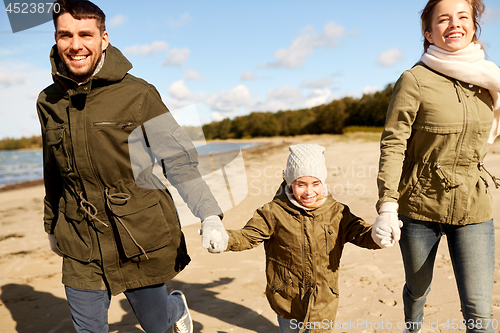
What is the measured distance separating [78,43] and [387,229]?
197cm

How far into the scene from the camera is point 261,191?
10.2m

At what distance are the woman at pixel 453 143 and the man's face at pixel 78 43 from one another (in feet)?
5.83

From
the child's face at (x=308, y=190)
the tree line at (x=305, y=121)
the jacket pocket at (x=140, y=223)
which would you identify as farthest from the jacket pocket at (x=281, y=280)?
the tree line at (x=305, y=121)

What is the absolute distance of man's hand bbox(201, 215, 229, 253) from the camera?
2.09 metres

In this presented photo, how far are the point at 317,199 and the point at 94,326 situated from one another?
1592mm

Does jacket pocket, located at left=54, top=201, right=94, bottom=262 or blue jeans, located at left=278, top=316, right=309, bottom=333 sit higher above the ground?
jacket pocket, located at left=54, top=201, right=94, bottom=262

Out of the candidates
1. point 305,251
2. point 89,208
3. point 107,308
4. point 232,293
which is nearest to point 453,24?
point 305,251

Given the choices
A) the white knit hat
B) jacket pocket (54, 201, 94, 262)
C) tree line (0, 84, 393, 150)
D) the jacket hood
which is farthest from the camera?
tree line (0, 84, 393, 150)

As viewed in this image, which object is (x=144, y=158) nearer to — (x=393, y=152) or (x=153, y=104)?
(x=153, y=104)

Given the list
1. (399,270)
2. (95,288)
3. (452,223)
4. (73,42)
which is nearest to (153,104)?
(73,42)

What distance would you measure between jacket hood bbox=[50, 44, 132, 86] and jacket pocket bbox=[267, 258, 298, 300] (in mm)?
1487

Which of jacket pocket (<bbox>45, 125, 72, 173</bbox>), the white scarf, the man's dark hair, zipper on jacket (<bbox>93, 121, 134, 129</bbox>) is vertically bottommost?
jacket pocket (<bbox>45, 125, 72, 173</bbox>)

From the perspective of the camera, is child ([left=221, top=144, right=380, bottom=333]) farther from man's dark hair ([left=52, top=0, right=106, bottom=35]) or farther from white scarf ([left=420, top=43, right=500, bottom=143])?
man's dark hair ([left=52, top=0, right=106, bottom=35])

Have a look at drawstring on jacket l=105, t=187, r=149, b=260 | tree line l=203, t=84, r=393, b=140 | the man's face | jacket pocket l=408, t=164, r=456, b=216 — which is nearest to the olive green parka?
jacket pocket l=408, t=164, r=456, b=216
